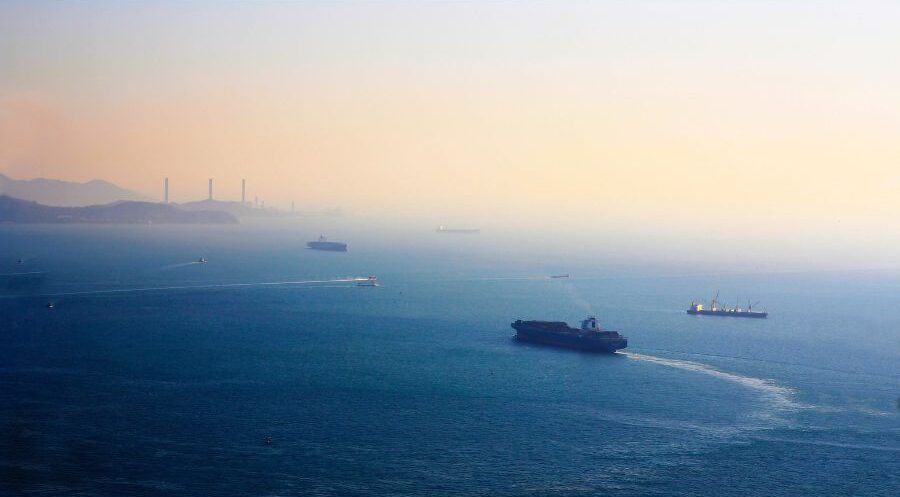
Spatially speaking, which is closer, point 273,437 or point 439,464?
point 439,464

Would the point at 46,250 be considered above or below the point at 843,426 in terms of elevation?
above

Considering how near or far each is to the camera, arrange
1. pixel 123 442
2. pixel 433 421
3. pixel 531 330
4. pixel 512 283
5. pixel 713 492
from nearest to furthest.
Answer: pixel 713 492 < pixel 123 442 < pixel 433 421 < pixel 531 330 < pixel 512 283

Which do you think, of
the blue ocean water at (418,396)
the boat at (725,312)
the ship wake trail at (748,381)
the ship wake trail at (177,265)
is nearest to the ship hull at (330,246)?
the ship wake trail at (177,265)

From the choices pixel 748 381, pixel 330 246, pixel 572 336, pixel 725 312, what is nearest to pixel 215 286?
pixel 572 336

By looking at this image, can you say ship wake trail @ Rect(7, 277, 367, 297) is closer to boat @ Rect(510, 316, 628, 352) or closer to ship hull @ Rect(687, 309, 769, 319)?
boat @ Rect(510, 316, 628, 352)

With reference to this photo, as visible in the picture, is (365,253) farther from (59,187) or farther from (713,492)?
(713,492)

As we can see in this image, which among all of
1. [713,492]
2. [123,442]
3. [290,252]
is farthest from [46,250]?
[713,492]
